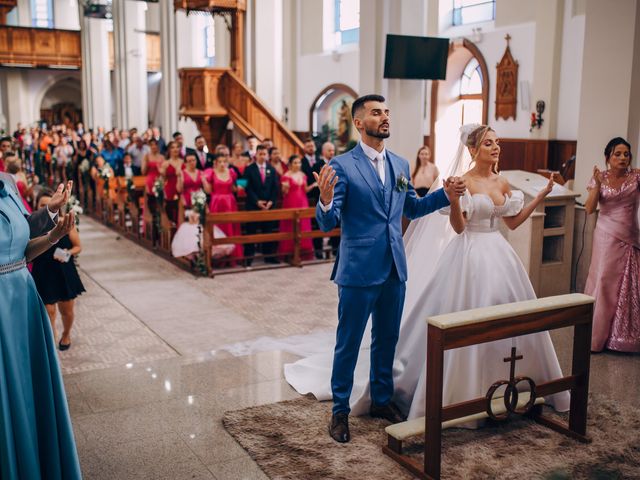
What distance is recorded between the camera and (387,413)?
Result: 4828 mm

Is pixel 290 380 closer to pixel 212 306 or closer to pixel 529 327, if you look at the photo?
pixel 529 327

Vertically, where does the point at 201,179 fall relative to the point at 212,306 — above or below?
above

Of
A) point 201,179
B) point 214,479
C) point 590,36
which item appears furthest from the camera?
point 201,179

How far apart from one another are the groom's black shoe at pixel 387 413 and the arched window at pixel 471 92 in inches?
529

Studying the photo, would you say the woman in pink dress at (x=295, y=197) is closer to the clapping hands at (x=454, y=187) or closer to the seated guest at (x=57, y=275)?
the seated guest at (x=57, y=275)

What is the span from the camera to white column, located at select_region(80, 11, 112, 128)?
90.6 feet

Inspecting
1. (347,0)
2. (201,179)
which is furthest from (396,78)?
(347,0)

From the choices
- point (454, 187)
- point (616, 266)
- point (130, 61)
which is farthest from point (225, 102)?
point (454, 187)

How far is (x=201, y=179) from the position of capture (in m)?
10.7

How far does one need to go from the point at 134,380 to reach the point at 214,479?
1.87m

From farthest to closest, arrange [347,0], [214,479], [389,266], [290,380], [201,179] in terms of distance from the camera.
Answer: [347,0]
[201,179]
[290,380]
[389,266]
[214,479]

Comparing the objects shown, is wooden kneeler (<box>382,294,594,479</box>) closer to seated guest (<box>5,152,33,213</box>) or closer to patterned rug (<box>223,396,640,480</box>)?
patterned rug (<box>223,396,640,480</box>)

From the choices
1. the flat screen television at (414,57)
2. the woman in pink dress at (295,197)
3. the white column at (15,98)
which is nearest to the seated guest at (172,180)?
the woman in pink dress at (295,197)

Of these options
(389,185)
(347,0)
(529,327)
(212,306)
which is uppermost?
(347,0)
